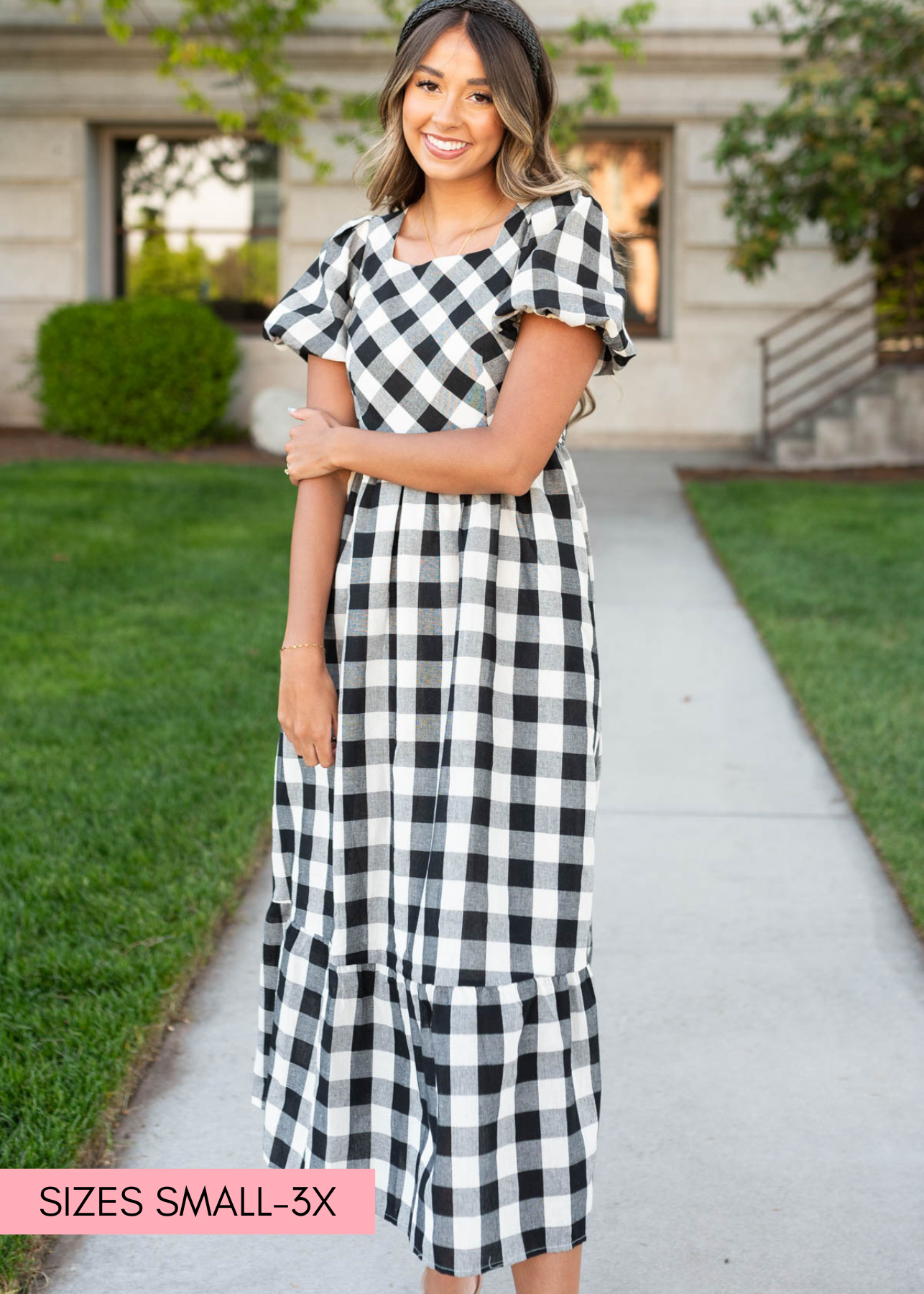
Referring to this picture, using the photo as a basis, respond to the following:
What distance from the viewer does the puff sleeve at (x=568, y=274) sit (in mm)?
1789

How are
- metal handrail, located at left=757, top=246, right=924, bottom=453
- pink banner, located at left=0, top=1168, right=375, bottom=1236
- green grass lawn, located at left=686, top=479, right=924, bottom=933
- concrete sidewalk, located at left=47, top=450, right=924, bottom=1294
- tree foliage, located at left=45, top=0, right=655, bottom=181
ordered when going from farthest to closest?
metal handrail, located at left=757, top=246, right=924, bottom=453 → tree foliage, located at left=45, top=0, right=655, bottom=181 → green grass lawn, located at left=686, top=479, right=924, bottom=933 → concrete sidewalk, located at left=47, top=450, right=924, bottom=1294 → pink banner, located at left=0, top=1168, right=375, bottom=1236

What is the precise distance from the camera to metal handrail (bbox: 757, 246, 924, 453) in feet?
46.7

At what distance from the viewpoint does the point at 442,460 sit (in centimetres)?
181

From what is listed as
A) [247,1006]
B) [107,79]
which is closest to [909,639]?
[247,1006]

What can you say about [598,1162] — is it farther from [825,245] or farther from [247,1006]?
[825,245]

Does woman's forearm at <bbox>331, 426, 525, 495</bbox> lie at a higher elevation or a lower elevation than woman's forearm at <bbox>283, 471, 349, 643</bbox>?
higher

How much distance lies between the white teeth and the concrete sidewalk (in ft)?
5.94

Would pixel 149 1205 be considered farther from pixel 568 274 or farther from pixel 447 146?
pixel 447 146

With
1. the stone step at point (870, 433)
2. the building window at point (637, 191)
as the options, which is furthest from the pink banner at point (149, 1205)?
the building window at point (637, 191)

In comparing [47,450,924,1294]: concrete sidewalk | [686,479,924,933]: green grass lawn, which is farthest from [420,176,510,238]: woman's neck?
[686,479,924,933]: green grass lawn

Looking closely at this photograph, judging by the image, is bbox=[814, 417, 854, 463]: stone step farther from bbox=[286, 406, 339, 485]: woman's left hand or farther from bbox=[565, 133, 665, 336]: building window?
bbox=[286, 406, 339, 485]: woman's left hand

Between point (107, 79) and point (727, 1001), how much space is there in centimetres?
1441

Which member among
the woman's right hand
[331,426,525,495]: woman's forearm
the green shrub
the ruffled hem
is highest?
the green shrub

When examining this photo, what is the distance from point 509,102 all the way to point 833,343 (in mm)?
13737
